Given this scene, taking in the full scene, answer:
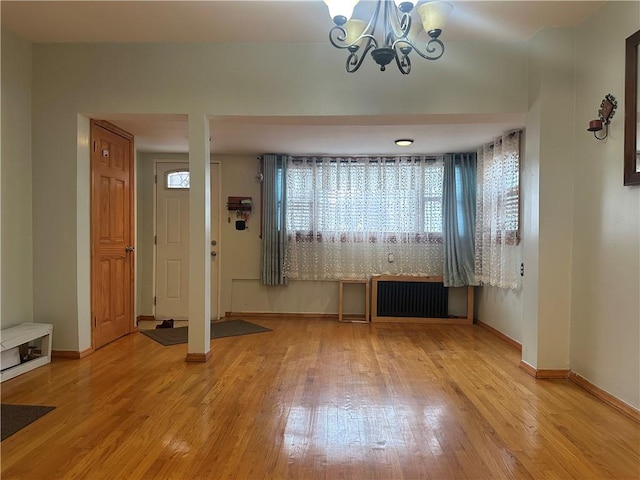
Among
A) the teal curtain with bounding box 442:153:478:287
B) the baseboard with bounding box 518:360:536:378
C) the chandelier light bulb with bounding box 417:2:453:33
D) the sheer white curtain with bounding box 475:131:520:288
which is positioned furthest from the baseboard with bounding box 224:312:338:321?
the chandelier light bulb with bounding box 417:2:453:33

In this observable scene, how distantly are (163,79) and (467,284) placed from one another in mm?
4212

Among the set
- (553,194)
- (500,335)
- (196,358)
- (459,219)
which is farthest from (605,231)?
(196,358)

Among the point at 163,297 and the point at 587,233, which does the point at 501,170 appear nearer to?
the point at 587,233

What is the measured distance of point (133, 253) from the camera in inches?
185

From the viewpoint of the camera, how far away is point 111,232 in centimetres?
423

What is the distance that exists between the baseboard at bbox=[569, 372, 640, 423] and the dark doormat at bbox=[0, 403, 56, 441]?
349cm

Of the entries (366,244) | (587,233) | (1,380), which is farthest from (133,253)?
(587,233)

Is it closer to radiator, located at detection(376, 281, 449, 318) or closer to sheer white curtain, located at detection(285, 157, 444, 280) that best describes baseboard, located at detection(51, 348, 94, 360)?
sheer white curtain, located at detection(285, 157, 444, 280)

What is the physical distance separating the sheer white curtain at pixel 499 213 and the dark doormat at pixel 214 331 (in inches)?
107

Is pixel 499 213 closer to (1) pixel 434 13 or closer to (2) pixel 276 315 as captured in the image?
(1) pixel 434 13

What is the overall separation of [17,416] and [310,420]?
1.72 m

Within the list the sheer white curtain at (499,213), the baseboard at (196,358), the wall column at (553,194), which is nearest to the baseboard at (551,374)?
the wall column at (553,194)

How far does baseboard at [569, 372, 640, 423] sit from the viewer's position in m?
2.51

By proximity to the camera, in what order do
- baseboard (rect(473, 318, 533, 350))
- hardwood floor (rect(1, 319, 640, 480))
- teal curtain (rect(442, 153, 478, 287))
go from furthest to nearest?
teal curtain (rect(442, 153, 478, 287))
baseboard (rect(473, 318, 533, 350))
hardwood floor (rect(1, 319, 640, 480))
